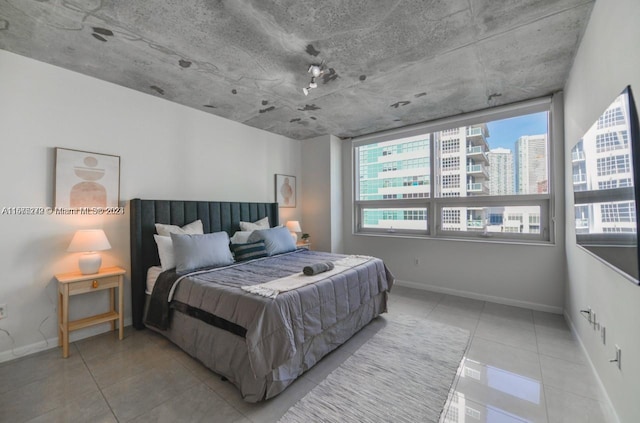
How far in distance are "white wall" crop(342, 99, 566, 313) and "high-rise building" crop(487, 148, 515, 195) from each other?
0.47m

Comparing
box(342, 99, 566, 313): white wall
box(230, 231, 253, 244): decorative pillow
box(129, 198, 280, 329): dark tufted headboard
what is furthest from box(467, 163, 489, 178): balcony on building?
box(129, 198, 280, 329): dark tufted headboard

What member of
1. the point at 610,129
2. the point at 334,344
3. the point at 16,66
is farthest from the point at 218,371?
the point at 16,66

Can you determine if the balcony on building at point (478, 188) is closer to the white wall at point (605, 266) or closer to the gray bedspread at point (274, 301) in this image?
the white wall at point (605, 266)

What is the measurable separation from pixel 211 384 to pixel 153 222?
6.39 feet

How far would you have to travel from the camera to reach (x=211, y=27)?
2.03 meters

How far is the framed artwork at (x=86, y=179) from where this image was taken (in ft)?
8.24

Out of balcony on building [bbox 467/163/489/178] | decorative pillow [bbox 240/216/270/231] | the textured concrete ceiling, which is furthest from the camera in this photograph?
decorative pillow [bbox 240/216/270/231]

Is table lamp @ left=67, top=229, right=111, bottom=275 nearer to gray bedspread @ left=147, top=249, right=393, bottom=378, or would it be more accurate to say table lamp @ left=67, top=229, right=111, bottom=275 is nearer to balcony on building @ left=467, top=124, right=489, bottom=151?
gray bedspread @ left=147, top=249, right=393, bottom=378

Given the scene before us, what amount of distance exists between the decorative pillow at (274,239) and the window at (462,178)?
1835mm

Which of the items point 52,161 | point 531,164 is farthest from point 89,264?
point 531,164

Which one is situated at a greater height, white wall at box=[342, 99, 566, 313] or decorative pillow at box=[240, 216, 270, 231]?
decorative pillow at box=[240, 216, 270, 231]

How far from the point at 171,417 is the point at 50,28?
299 centimetres

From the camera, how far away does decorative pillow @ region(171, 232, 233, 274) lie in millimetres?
2633

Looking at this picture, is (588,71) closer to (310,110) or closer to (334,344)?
(310,110)
